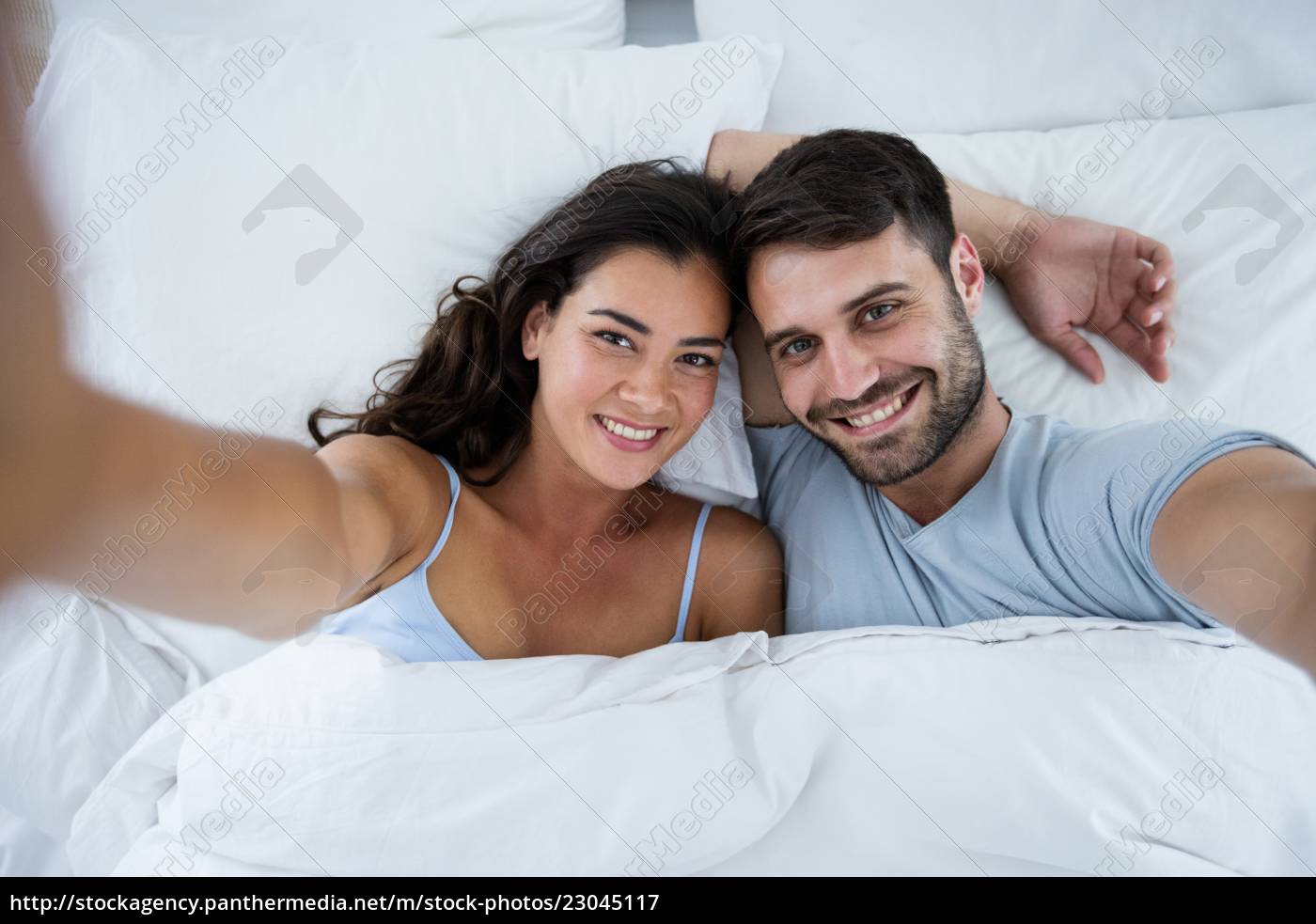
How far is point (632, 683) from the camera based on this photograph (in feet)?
2.84

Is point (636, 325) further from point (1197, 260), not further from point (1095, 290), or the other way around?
point (1197, 260)

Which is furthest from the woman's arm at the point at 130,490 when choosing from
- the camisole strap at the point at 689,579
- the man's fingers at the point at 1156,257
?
the man's fingers at the point at 1156,257

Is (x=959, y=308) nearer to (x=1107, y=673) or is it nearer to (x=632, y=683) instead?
(x=1107, y=673)

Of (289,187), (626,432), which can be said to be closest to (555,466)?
(626,432)

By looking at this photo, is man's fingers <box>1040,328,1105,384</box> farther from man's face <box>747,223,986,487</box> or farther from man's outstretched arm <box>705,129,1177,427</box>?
man's face <box>747,223,986,487</box>

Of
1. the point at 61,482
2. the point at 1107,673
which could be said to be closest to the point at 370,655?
the point at 61,482

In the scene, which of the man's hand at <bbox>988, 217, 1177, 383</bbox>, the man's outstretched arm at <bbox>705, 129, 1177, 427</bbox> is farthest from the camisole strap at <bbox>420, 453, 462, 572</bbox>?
the man's hand at <bbox>988, 217, 1177, 383</bbox>

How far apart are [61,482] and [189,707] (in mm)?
483

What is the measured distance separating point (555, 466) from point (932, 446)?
Answer: 486 mm

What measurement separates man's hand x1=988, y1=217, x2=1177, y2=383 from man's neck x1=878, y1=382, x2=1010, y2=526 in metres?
0.15

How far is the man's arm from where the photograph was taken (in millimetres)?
729

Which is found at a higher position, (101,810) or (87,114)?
(87,114)

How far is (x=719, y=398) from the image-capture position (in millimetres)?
1138

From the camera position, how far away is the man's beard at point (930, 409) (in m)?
0.96
